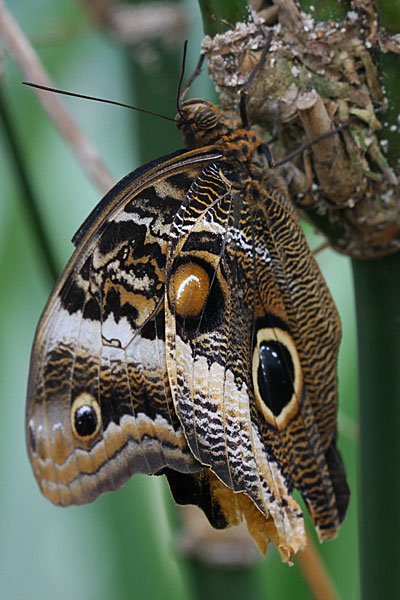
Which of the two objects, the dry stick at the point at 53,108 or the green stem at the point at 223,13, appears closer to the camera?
the green stem at the point at 223,13

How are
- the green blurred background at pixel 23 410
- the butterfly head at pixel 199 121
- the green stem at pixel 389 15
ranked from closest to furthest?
1. the green stem at pixel 389 15
2. the butterfly head at pixel 199 121
3. the green blurred background at pixel 23 410

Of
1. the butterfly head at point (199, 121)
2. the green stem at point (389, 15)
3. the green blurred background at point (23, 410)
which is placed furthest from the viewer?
the green blurred background at point (23, 410)

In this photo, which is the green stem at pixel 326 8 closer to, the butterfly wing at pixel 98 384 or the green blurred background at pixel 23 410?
the butterfly wing at pixel 98 384

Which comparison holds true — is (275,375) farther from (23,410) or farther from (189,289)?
(23,410)

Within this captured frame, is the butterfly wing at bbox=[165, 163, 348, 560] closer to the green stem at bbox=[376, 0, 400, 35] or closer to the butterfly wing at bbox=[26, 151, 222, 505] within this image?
the butterfly wing at bbox=[26, 151, 222, 505]

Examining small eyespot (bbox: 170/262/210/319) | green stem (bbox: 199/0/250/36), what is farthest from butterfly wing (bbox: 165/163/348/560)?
green stem (bbox: 199/0/250/36)

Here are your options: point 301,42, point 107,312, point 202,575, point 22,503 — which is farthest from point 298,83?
point 22,503

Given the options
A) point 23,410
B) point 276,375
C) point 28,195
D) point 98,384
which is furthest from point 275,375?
point 23,410

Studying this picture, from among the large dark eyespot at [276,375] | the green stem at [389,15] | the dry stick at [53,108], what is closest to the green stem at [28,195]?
the dry stick at [53,108]
